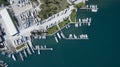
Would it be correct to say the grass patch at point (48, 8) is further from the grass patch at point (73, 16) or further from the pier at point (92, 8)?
the pier at point (92, 8)

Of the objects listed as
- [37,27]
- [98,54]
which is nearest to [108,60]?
[98,54]

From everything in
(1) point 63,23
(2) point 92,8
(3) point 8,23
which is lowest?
(1) point 63,23

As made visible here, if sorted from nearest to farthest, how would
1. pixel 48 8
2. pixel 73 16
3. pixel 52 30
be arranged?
pixel 48 8
pixel 52 30
pixel 73 16

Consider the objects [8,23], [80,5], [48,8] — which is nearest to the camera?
[8,23]

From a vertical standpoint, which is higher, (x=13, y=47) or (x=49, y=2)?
(x=49, y=2)

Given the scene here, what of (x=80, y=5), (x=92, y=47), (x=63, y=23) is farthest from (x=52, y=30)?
(x=92, y=47)

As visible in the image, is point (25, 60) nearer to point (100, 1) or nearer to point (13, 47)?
point (13, 47)

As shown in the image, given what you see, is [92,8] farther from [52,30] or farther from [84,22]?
[52,30]

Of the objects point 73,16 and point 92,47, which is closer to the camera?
point 92,47

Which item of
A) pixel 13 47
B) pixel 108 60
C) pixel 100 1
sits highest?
pixel 100 1
